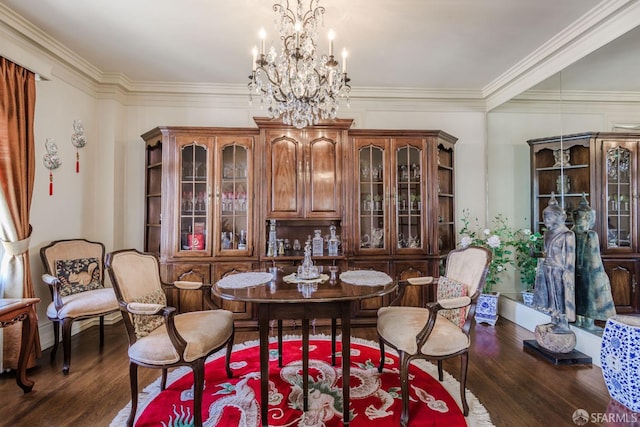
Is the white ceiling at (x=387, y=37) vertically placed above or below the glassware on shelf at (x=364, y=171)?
above

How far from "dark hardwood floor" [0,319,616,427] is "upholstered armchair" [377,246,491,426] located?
0.36 metres

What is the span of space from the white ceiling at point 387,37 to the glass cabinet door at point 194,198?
3.15 feet

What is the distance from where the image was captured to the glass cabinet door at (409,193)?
3.64 meters

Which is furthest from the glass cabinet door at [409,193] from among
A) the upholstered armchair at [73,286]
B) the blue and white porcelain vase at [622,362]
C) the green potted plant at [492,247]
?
the upholstered armchair at [73,286]

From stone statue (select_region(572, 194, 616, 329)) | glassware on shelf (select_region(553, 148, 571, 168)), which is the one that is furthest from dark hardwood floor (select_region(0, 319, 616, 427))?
glassware on shelf (select_region(553, 148, 571, 168))

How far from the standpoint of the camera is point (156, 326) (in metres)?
2.08

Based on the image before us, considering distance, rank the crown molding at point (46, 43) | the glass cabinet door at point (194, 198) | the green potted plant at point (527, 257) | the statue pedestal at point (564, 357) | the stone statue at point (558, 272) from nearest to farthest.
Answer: the crown molding at point (46, 43) → the statue pedestal at point (564, 357) → the stone statue at point (558, 272) → the glass cabinet door at point (194, 198) → the green potted plant at point (527, 257)

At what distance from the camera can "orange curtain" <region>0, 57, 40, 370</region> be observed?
246 cm

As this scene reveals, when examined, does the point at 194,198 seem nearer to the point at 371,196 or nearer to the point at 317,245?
the point at 317,245

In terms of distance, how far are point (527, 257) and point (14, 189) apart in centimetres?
520

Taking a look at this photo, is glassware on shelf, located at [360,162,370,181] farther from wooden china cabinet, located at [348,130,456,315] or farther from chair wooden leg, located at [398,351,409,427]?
chair wooden leg, located at [398,351,409,427]

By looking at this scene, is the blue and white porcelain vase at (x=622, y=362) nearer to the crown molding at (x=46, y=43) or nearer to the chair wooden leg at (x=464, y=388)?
the chair wooden leg at (x=464, y=388)

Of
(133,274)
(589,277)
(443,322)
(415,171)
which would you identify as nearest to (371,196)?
(415,171)

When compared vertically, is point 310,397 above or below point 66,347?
below
